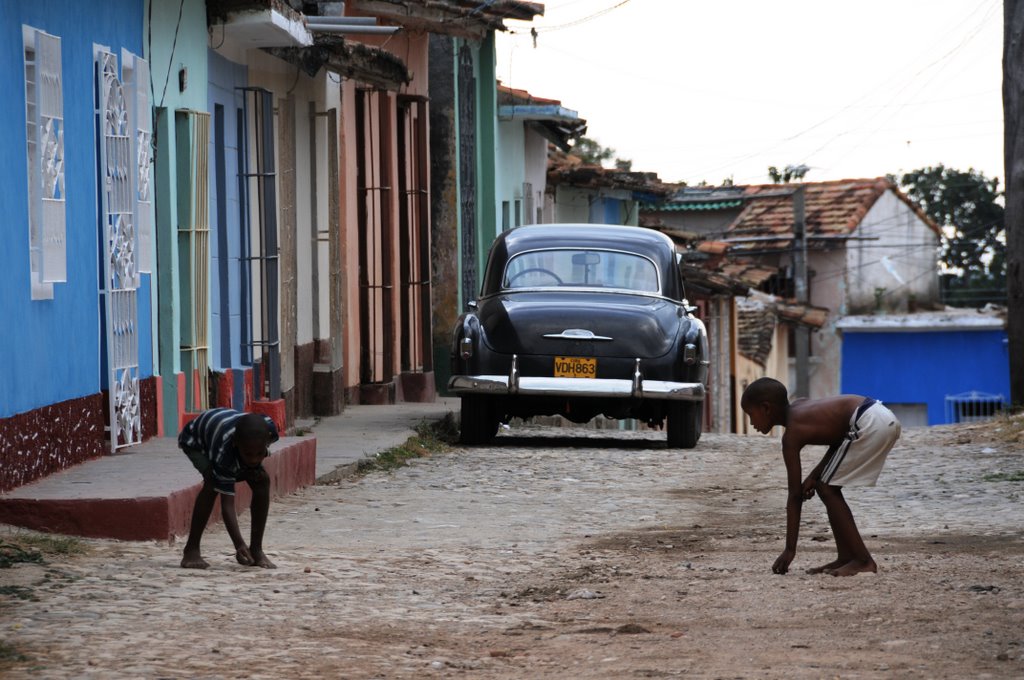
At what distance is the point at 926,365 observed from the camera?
48.8 m

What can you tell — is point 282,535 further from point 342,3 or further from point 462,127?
point 462,127

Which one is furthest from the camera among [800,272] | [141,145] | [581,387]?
[800,272]

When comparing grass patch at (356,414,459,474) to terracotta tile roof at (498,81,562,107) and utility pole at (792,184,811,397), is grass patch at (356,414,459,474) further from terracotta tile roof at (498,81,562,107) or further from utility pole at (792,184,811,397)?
utility pole at (792,184,811,397)

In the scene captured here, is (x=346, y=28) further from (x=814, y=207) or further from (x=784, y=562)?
(x=814, y=207)

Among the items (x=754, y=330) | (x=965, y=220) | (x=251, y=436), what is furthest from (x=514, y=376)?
(x=965, y=220)

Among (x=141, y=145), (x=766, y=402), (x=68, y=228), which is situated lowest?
(x=766, y=402)

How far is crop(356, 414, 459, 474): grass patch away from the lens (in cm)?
1363

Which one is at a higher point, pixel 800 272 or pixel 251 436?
pixel 800 272

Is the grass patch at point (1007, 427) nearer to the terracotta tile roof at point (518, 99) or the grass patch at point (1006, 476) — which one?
the grass patch at point (1006, 476)

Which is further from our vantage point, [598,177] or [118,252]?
[598,177]

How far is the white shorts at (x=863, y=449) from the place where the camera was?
7988mm

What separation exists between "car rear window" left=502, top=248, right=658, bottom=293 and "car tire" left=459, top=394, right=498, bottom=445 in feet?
3.87

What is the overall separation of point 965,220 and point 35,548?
58.6m

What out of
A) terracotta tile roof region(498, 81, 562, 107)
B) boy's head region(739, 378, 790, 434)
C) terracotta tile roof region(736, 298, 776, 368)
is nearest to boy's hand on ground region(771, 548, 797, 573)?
boy's head region(739, 378, 790, 434)
